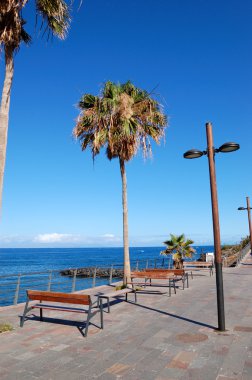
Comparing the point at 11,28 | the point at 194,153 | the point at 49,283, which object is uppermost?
the point at 11,28

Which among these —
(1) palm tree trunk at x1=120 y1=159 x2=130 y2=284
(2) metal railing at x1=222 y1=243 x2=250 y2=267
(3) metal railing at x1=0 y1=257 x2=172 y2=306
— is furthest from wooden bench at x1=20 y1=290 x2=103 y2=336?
(2) metal railing at x1=222 y1=243 x2=250 y2=267

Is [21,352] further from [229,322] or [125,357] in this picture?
[229,322]

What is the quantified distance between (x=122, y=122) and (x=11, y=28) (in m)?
6.90

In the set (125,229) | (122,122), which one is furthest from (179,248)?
(122,122)

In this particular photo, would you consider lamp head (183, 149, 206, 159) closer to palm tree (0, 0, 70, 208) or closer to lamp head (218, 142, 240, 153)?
lamp head (218, 142, 240, 153)

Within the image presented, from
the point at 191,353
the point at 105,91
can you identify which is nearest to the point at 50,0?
the point at 105,91

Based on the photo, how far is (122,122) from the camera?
14.4 metres

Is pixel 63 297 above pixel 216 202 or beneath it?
beneath

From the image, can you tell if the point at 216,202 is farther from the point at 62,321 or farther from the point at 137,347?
the point at 62,321

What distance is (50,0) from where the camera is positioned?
27.5 feet

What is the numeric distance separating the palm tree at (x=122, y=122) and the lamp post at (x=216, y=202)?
674cm

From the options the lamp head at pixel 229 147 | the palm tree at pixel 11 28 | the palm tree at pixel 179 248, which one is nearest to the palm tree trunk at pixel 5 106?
the palm tree at pixel 11 28

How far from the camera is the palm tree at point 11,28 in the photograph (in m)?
7.99

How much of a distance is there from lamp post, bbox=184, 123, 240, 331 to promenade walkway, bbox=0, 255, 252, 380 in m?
0.56
